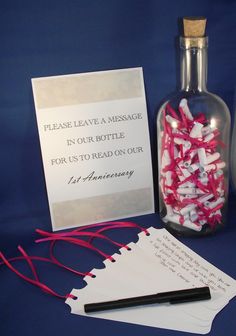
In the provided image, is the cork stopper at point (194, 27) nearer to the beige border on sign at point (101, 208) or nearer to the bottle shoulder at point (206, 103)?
the bottle shoulder at point (206, 103)

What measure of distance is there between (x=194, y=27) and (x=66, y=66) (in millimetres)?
217

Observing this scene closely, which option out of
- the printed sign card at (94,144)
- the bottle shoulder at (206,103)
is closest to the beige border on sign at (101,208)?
the printed sign card at (94,144)

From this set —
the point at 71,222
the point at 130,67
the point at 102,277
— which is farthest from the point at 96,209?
the point at 130,67

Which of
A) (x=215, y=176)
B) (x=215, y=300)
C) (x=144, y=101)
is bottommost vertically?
(x=215, y=300)

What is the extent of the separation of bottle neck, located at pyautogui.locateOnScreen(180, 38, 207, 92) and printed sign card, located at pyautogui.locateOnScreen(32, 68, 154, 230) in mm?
77

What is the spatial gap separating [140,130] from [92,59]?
15cm

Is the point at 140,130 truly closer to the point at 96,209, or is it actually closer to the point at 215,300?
the point at 96,209

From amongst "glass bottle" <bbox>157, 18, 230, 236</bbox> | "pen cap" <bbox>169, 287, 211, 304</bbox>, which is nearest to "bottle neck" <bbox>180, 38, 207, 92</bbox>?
"glass bottle" <bbox>157, 18, 230, 236</bbox>

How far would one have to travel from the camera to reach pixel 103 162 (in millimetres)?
740

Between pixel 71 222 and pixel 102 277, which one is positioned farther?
pixel 71 222

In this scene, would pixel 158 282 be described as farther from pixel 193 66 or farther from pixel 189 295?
pixel 193 66

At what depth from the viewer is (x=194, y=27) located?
66 cm

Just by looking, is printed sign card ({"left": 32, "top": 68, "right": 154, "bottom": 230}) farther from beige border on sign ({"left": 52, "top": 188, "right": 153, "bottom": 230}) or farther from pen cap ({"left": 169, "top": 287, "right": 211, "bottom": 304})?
pen cap ({"left": 169, "top": 287, "right": 211, "bottom": 304})

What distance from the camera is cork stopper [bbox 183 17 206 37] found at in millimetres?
652
